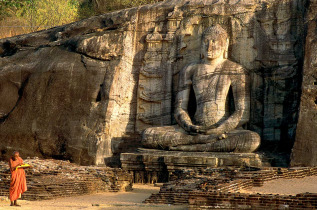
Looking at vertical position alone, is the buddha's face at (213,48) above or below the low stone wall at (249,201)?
above

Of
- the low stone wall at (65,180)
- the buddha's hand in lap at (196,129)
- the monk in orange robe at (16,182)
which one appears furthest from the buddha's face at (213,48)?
the monk in orange robe at (16,182)

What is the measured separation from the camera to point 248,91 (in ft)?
50.4

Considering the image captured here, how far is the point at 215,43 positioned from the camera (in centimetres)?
1559

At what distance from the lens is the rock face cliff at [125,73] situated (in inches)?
607

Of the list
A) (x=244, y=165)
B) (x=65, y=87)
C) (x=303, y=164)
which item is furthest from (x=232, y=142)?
(x=65, y=87)

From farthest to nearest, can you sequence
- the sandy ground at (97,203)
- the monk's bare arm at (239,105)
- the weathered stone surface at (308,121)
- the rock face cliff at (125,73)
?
1. the rock face cliff at (125,73)
2. the monk's bare arm at (239,105)
3. the weathered stone surface at (308,121)
4. the sandy ground at (97,203)

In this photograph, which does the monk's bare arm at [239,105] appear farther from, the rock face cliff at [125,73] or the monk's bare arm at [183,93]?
the monk's bare arm at [183,93]

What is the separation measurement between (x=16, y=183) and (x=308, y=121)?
607cm

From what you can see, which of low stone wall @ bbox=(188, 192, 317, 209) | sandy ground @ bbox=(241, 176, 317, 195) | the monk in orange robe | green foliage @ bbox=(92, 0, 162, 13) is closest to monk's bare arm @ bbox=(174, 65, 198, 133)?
sandy ground @ bbox=(241, 176, 317, 195)

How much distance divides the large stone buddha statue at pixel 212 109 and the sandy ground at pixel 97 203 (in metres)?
2.43

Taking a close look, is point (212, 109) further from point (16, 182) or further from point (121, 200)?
point (16, 182)

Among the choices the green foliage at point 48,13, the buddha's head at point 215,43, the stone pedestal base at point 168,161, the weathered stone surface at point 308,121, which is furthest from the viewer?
the green foliage at point 48,13

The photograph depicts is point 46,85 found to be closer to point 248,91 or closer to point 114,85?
point 114,85

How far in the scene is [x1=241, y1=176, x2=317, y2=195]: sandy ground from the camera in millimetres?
10656
